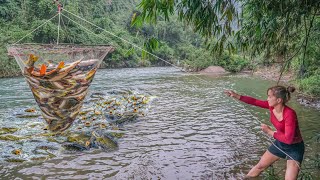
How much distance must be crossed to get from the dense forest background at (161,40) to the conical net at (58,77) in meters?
0.83

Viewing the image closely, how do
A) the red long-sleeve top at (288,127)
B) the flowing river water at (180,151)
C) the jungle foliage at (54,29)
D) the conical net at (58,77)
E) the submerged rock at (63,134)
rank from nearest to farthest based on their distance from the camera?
the red long-sleeve top at (288,127), the conical net at (58,77), the flowing river water at (180,151), the submerged rock at (63,134), the jungle foliage at (54,29)

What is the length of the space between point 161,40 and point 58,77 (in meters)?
8.14

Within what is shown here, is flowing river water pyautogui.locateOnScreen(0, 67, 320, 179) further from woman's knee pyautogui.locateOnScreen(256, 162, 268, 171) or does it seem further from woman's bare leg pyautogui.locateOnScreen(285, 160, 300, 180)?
woman's bare leg pyautogui.locateOnScreen(285, 160, 300, 180)

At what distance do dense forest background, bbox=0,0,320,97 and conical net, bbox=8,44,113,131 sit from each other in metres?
0.83

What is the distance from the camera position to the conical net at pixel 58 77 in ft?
13.9

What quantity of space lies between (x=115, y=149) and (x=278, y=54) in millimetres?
3450

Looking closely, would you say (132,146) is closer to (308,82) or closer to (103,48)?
(103,48)

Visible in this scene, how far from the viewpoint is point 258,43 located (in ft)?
12.1

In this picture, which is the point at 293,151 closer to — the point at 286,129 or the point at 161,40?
the point at 286,129

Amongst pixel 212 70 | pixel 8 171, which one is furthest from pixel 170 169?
pixel 212 70

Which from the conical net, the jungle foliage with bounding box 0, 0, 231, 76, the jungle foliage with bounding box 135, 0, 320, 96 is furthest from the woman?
the jungle foliage with bounding box 0, 0, 231, 76

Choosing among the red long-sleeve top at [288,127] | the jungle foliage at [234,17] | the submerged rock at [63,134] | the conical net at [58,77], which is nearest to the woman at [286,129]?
the red long-sleeve top at [288,127]

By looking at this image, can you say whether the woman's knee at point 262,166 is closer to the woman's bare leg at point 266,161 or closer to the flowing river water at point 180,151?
the woman's bare leg at point 266,161

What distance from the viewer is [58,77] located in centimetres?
427
